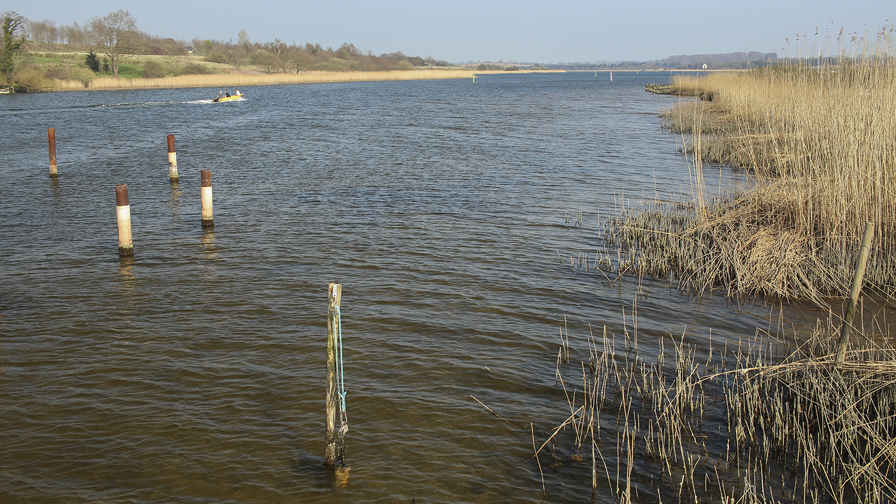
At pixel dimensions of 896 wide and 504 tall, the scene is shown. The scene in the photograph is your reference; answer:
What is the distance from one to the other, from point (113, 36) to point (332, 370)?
3750 inches

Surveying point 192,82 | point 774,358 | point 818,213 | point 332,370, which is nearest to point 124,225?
point 332,370

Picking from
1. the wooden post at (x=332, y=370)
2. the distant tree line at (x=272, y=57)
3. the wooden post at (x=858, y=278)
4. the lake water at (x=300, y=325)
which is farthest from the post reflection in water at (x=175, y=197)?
the distant tree line at (x=272, y=57)

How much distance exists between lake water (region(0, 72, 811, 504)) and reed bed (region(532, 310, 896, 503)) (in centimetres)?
25

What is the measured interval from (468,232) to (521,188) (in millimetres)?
5320

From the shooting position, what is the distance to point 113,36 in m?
84.2

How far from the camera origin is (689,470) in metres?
5.44

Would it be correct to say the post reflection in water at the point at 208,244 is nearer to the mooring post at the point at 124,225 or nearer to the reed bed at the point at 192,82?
the mooring post at the point at 124,225

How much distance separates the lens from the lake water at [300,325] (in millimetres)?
5523

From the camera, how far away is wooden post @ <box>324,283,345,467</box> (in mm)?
5176

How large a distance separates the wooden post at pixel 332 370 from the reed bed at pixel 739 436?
72.6 inches

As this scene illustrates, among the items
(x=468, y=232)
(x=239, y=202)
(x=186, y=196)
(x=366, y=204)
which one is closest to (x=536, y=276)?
(x=468, y=232)

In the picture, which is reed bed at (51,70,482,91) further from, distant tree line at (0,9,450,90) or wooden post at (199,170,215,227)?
wooden post at (199,170,215,227)

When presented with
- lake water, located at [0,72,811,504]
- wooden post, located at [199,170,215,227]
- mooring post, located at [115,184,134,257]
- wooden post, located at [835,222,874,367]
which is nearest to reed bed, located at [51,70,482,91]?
lake water, located at [0,72,811,504]

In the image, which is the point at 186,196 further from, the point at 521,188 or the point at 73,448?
the point at 73,448
